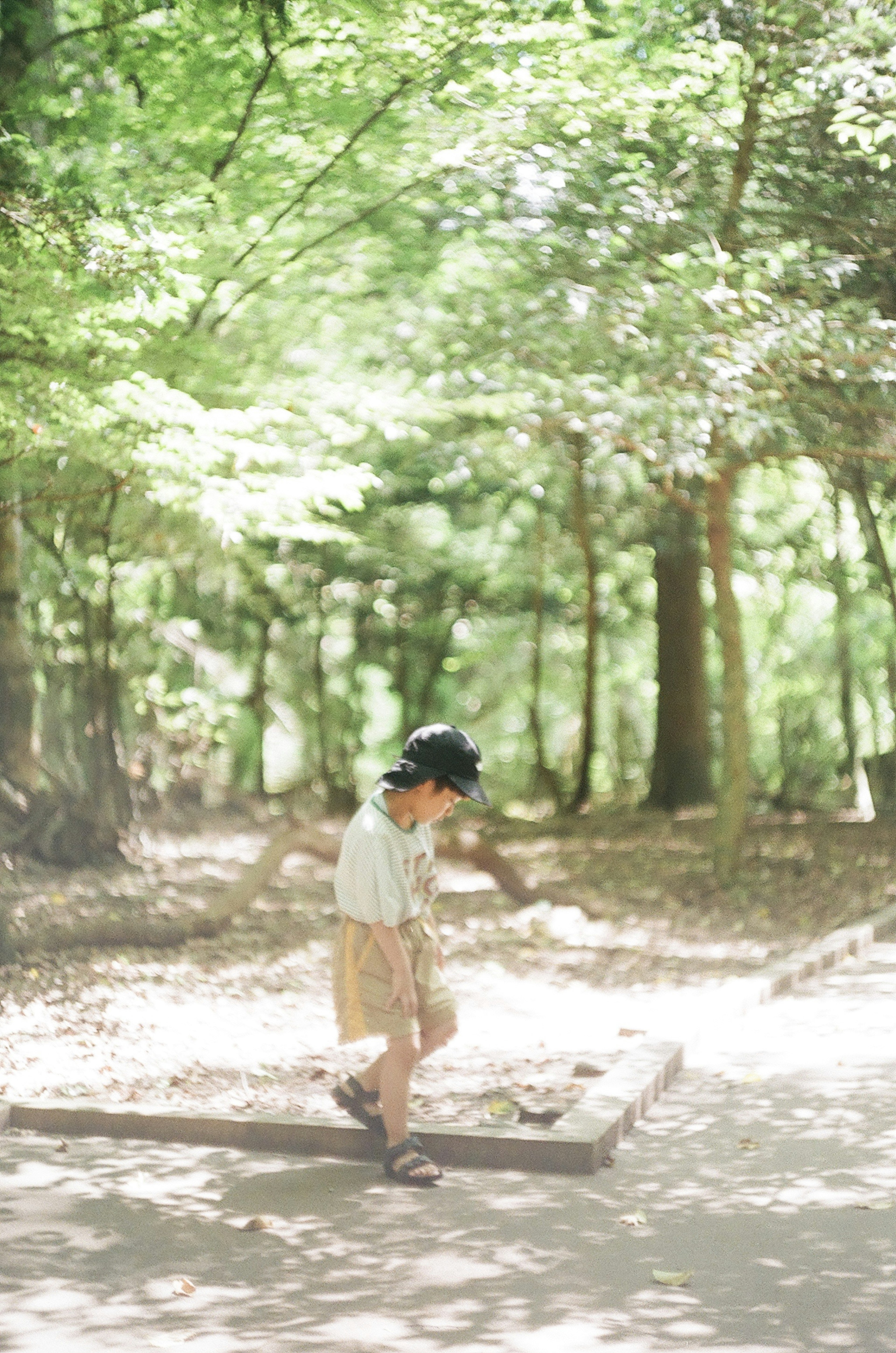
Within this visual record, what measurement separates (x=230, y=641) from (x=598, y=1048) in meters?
14.7

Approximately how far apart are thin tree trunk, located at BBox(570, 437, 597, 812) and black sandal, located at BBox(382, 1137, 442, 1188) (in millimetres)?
11767

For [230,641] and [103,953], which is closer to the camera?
[103,953]

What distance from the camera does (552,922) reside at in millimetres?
11188

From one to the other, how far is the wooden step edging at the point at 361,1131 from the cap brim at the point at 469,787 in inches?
54.2

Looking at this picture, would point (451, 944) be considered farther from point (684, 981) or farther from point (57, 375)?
point (57, 375)

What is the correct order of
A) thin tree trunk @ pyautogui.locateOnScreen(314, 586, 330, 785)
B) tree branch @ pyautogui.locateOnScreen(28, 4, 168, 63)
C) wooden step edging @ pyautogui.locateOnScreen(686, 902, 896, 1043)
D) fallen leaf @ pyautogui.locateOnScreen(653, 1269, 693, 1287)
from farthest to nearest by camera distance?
thin tree trunk @ pyautogui.locateOnScreen(314, 586, 330, 785)
tree branch @ pyautogui.locateOnScreen(28, 4, 168, 63)
wooden step edging @ pyautogui.locateOnScreen(686, 902, 896, 1043)
fallen leaf @ pyautogui.locateOnScreen(653, 1269, 693, 1287)

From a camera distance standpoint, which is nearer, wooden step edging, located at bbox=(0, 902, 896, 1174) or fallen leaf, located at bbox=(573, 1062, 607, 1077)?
wooden step edging, located at bbox=(0, 902, 896, 1174)

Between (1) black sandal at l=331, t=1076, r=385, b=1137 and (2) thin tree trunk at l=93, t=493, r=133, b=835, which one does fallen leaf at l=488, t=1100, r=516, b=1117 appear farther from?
(2) thin tree trunk at l=93, t=493, r=133, b=835

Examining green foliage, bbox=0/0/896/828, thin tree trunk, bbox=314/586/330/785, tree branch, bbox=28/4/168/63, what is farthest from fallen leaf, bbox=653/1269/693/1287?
thin tree trunk, bbox=314/586/330/785

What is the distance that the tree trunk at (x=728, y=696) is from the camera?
38.6 feet

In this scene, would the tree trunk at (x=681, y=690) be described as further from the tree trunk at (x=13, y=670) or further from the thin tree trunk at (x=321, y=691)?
the tree trunk at (x=13, y=670)

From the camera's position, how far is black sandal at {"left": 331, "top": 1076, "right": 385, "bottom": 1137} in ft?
18.3

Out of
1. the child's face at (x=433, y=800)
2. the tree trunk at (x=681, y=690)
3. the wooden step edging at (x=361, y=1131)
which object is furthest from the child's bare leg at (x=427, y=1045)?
the tree trunk at (x=681, y=690)

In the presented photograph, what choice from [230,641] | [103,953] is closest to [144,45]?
[103,953]
